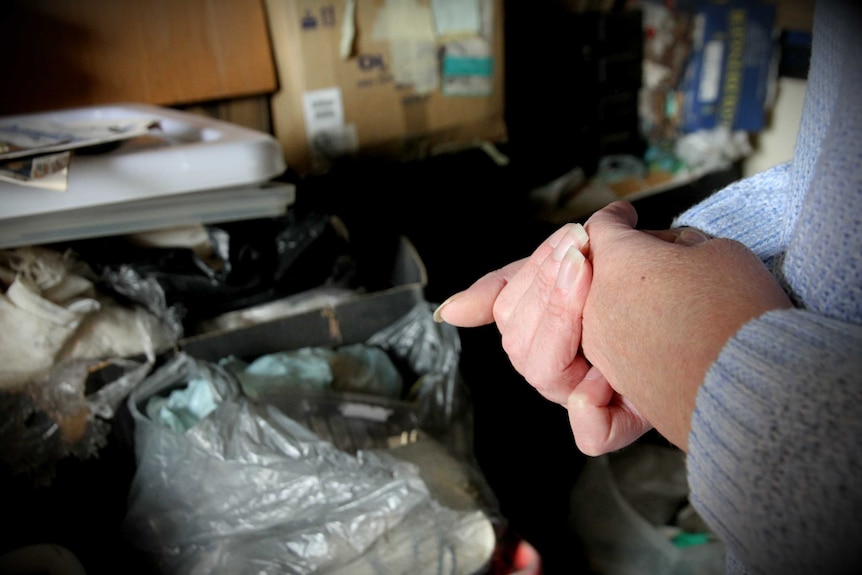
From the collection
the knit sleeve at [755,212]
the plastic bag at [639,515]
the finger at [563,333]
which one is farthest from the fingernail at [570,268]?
the plastic bag at [639,515]

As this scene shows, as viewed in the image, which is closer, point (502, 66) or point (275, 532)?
point (275, 532)

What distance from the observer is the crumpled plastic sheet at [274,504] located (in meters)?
0.72

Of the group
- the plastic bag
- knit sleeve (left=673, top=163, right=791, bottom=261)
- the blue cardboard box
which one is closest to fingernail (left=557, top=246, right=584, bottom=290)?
knit sleeve (left=673, top=163, right=791, bottom=261)

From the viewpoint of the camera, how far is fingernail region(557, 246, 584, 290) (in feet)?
1.29

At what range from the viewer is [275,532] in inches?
28.8

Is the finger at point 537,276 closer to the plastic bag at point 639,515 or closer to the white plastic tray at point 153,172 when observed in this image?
the white plastic tray at point 153,172

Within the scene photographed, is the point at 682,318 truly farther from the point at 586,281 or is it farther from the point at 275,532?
the point at 275,532

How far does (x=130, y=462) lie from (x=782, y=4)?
1600 mm

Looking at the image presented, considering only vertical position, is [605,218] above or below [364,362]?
above

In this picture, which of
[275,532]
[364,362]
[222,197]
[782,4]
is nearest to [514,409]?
[364,362]

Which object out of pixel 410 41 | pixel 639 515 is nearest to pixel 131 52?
pixel 410 41

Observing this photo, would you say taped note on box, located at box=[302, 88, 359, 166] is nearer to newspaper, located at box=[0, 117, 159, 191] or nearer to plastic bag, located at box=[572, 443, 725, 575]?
newspaper, located at box=[0, 117, 159, 191]

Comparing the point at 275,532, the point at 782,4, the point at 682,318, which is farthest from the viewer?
the point at 782,4

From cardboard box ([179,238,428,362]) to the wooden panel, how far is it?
0.44 meters
